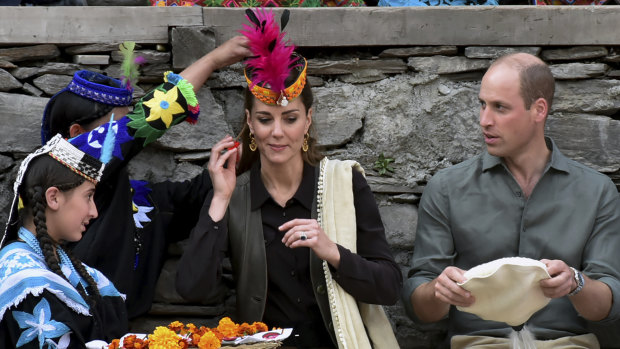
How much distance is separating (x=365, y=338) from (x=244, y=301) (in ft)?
1.65

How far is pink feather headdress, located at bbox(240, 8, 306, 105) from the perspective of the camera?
345cm

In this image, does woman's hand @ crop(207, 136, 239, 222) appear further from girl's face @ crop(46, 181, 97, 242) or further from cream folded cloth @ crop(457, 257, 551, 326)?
cream folded cloth @ crop(457, 257, 551, 326)

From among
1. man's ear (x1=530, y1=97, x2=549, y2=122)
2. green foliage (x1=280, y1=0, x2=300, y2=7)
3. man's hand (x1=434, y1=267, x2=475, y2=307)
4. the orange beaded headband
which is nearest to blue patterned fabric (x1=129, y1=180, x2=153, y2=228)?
the orange beaded headband

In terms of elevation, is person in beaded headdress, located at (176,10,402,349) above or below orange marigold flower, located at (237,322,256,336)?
above

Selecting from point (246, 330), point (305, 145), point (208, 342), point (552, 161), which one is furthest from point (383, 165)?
point (208, 342)

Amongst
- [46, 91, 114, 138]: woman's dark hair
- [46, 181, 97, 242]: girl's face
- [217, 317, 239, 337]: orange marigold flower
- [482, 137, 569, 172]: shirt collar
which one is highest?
[46, 91, 114, 138]: woman's dark hair

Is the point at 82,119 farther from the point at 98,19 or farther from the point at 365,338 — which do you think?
the point at 365,338

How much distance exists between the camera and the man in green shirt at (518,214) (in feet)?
11.8

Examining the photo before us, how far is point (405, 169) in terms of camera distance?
407cm

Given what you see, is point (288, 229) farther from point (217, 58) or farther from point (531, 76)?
point (531, 76)

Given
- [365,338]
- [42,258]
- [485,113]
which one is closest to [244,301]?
[365,338]

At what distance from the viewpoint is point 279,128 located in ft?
11.7

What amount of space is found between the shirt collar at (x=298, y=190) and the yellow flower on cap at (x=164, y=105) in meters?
0.42

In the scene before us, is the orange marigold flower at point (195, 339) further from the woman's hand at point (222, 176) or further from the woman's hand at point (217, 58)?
the woman's hand at point (217, 58)
